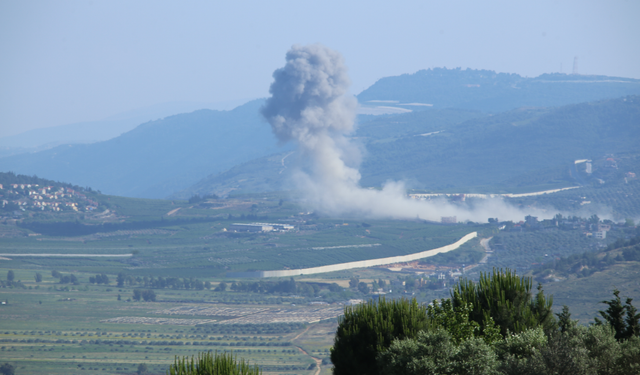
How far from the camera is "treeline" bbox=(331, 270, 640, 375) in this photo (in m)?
26.2

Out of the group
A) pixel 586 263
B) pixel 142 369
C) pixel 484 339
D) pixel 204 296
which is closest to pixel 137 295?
pixel 204 296

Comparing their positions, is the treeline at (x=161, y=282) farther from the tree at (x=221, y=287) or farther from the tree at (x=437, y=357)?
the tree at (x=437, y=357)

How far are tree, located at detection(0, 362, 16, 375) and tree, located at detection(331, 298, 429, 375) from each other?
89.8 m

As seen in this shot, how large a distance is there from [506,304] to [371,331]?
6.77m

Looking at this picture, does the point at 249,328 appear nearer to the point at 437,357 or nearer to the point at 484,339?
the point at 484,339

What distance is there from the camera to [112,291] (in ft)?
538

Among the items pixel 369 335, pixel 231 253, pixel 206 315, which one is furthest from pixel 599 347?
pixel 231 253

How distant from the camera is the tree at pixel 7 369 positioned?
107250mm

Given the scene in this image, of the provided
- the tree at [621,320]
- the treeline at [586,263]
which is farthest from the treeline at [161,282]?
the tree at [621,320]

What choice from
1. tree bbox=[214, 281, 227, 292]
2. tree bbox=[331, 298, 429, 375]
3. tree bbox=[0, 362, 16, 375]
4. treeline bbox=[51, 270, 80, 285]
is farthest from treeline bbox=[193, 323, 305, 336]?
tree bbox=[331, 298, 429, 375]

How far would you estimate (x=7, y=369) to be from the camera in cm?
10856

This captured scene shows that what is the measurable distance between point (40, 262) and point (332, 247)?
2979 inches

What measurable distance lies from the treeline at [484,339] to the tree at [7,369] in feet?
294

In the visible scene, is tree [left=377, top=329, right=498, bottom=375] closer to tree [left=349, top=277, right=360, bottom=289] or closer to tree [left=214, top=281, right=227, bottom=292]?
tree [left=349, top=277, right=360, bottom=289]
